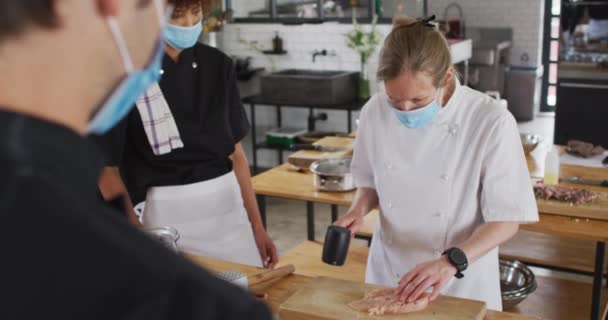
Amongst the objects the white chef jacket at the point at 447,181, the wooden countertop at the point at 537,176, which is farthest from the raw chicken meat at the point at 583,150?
the white chef jacket at the point at 447,181

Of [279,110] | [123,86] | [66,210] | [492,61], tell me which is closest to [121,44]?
[123,86]

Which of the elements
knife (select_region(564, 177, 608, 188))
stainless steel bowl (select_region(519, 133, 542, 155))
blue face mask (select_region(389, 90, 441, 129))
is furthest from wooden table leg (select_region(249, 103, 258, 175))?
blue face mask (select_region(389, 90, 441, 129))

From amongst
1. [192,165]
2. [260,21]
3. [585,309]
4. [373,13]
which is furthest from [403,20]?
[260,21]

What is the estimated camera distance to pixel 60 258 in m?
0.58

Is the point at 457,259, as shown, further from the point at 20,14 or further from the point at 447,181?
the point at 20,14

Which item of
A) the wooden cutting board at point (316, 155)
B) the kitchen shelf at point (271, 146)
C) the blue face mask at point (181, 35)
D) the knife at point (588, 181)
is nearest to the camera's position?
the blue face mask at point (181, 35)

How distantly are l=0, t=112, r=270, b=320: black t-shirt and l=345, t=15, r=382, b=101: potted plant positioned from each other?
20.4 ft

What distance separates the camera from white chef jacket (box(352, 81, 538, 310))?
2.17 metres

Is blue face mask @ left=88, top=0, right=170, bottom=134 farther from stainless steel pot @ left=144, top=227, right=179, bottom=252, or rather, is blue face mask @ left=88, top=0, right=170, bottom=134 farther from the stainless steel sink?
the stainless steel sink

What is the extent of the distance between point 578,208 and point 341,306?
1553 mm

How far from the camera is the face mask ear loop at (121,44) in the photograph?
0.66m

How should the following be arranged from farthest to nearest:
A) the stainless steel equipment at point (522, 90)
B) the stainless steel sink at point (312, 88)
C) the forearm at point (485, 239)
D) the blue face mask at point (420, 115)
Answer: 1. the stainless steel equipment at point (522, 90)
2. the stainless steel sink at point (312, 88)
3. the blue face mask at point (420, 115)
4. the forearm at point (485, 239)

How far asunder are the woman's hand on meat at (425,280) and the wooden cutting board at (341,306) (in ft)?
0.14

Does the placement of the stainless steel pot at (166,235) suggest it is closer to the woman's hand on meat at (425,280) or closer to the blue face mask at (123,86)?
the woman's hand on meat at (425,280)
